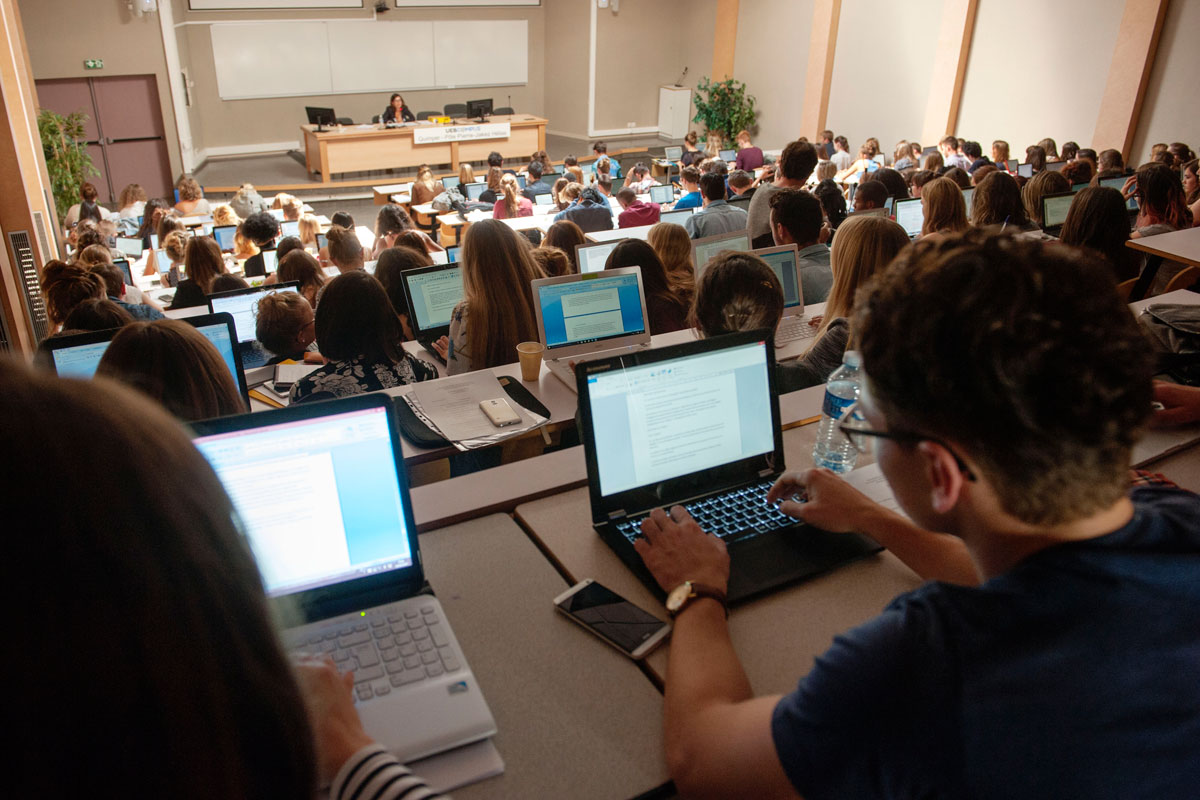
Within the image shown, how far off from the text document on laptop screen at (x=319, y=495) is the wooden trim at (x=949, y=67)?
11500 mm

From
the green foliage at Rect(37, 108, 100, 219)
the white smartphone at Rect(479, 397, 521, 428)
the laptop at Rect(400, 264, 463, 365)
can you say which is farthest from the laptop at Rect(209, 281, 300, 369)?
the green foliage at Rect(37, 108, 100, 219)

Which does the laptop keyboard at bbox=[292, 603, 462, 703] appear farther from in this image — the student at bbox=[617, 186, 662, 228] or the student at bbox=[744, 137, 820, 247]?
the student at bbox=[617, 186, 662, 228]

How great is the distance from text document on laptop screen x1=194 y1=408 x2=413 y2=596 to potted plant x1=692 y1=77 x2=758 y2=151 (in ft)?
46.8

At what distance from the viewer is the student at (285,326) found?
11.2ft

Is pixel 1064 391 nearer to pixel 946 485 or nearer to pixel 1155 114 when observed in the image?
pixel 946 485

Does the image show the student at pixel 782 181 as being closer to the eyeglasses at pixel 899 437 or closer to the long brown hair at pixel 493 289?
the long brown hair at pixel 493 289

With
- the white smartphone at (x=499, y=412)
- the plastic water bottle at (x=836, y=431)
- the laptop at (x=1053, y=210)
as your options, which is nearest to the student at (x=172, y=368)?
the white smartphone at (x=499, y=412)

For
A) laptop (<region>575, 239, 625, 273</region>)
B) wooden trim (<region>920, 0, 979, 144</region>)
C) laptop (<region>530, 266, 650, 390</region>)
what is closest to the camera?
laptop (<region>530, 266, 650, 390</region>)

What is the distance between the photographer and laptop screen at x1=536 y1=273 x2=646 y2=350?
111 inches

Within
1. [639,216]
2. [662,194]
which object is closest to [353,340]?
[639,216]

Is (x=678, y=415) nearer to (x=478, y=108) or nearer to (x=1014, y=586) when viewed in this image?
(x=1014, y=586)

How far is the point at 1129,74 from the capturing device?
28.3 feet

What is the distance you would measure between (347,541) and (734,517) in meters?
0.71

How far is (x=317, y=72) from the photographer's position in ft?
47.3
